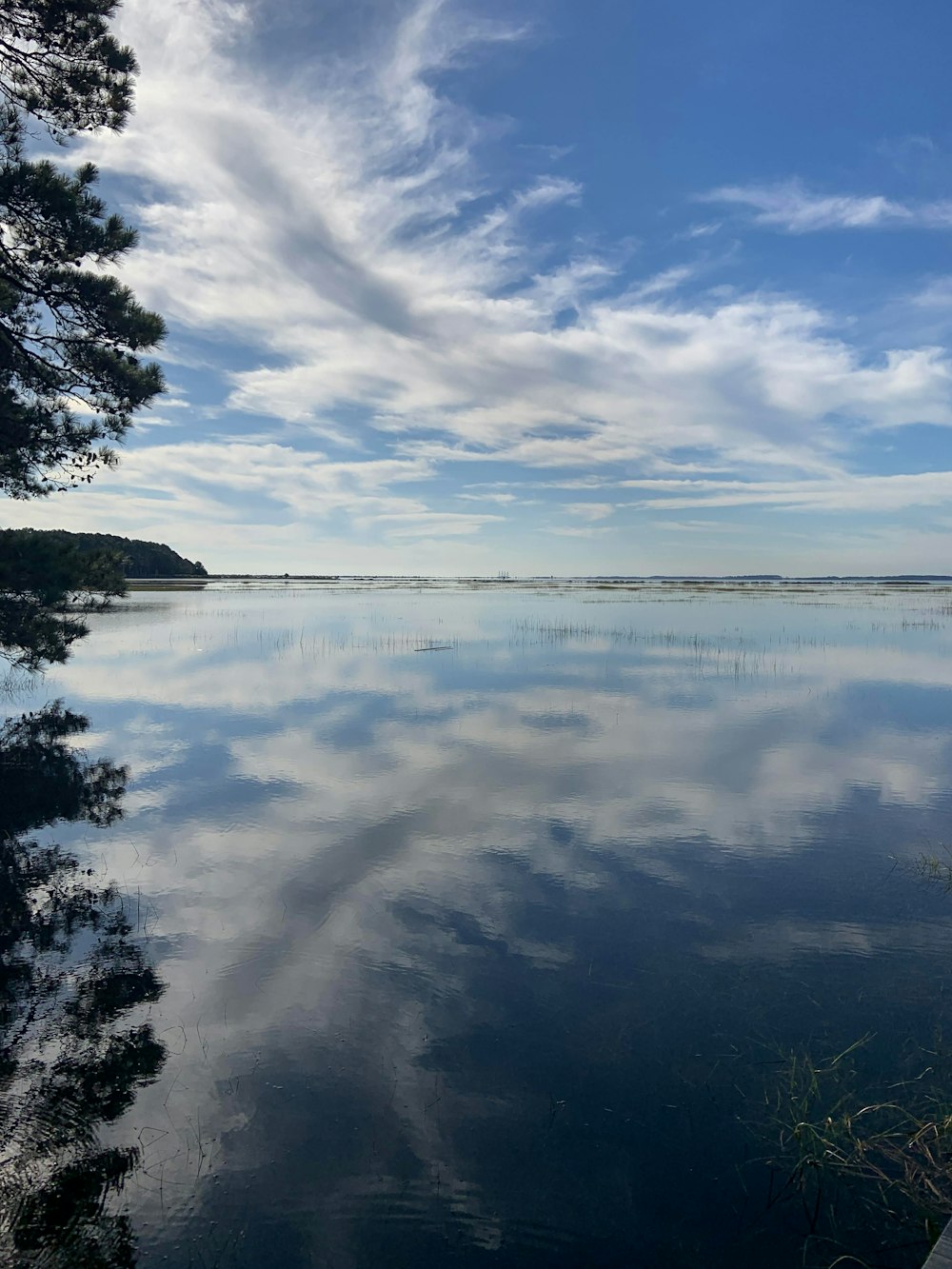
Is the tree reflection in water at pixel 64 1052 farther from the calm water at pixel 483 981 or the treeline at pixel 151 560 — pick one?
the treeline at pixel 151 560

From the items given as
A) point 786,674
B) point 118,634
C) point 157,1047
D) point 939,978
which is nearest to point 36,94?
point 157,1047

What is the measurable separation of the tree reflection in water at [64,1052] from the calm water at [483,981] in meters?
0.04

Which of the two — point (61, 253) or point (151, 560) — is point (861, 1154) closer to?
point (61, 253)

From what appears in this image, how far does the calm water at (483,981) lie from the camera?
484 centimetres

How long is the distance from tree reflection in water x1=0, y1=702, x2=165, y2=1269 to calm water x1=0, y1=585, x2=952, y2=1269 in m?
0.04

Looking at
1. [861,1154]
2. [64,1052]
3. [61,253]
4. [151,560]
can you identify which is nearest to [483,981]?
[861,1154]

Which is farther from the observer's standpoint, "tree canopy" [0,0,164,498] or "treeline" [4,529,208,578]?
"treeline" [4,529,208,578]

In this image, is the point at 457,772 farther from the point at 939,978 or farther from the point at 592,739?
the point at 939,978

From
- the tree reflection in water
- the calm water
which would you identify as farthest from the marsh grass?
the tree reflection in water

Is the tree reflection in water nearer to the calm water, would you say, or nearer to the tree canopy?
the calm water

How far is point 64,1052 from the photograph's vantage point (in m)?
6.21

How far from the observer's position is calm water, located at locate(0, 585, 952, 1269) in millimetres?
4840

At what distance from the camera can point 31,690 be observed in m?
27.7

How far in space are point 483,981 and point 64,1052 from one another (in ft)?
13.0
